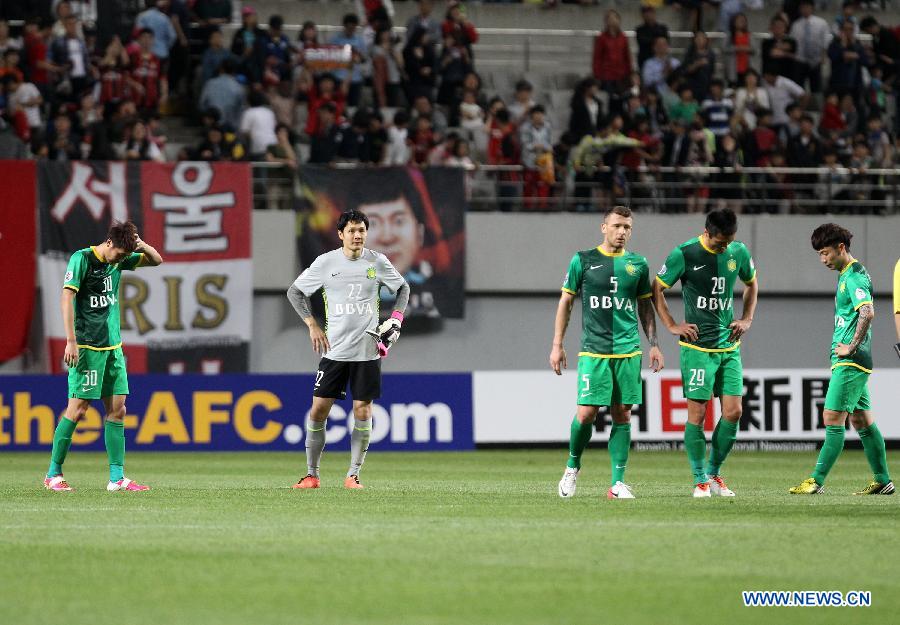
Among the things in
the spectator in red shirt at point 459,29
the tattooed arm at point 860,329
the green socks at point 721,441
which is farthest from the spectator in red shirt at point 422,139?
the green socks at point 721,441

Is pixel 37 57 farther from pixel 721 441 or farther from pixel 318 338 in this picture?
pixel 721 441

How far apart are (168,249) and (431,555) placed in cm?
1679

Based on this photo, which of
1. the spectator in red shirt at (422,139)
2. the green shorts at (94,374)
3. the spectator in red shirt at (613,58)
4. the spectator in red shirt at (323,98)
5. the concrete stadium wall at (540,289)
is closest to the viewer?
the green shorts at (94,374)

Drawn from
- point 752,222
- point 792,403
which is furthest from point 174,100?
point 792,403

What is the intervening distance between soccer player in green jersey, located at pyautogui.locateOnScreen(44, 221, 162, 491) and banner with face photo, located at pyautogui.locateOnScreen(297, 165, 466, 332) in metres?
11.9

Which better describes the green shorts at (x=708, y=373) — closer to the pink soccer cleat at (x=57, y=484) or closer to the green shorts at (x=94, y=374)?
the green shorts at (x=94, y=374)

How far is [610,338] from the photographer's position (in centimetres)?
1138

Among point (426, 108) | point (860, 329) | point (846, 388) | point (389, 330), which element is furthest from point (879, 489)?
point (426, 108)

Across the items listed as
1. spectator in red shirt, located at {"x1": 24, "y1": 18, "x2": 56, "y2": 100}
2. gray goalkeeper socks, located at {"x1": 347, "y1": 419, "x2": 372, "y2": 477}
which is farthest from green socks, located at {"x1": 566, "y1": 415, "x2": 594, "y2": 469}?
spectator in red shirt, located at {"x1": 24, "y1": 18, "x2": 56, "y2": 100}

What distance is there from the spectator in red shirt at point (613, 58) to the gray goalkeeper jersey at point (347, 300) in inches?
584

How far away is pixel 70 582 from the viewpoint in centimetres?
716

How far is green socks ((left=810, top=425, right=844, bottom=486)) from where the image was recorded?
1223 cm

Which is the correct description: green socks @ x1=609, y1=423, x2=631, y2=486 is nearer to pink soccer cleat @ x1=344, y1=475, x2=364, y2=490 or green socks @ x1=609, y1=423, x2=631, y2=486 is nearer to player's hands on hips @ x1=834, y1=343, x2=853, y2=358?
player's hands on hips @ x1=834, y1=343, x2=853, y2=358

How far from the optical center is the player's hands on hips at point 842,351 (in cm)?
1209
